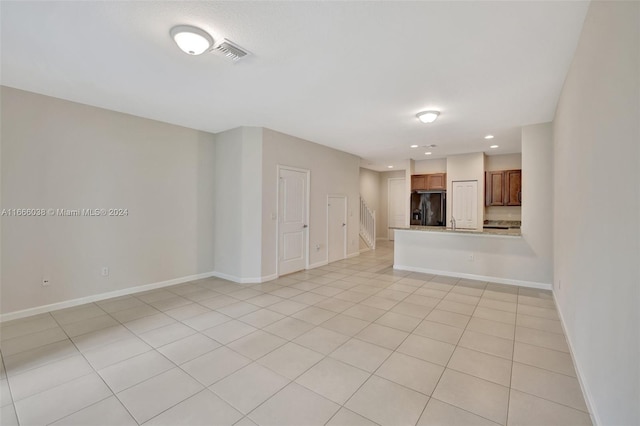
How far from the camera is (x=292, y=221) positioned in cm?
566

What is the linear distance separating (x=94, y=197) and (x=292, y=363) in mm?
3813

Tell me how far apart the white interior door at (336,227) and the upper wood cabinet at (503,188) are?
373 cm

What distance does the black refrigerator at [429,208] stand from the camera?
754 cm

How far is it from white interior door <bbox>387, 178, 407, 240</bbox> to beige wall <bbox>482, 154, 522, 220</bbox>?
3413mm

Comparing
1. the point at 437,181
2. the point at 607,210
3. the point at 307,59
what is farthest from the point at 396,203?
the point at 607,210

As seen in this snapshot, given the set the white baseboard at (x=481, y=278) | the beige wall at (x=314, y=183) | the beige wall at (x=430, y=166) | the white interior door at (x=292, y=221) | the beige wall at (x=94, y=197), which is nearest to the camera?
the beige wall at (x=94, y=197)

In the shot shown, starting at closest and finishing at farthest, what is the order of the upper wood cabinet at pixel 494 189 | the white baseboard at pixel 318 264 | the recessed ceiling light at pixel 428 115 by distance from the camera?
1. the recessed ceiling light at pixel 428 115
2. the white baseboard at pixel 318 264
3. the upper wood cabinet at pixel 494 189

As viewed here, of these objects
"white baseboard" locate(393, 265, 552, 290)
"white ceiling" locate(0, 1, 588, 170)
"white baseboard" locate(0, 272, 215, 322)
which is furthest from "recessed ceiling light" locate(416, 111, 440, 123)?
"white baseboard" locate(0, 272, 215, 322)

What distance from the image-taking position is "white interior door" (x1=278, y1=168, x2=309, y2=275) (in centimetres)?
543

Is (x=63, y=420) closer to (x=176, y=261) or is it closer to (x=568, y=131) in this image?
(x=176, y=261)

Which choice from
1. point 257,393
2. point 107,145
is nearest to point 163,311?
point 257,393

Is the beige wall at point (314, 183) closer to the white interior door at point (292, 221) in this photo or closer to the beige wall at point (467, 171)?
the white interior door at point (292, 221)

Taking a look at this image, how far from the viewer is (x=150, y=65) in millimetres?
2783

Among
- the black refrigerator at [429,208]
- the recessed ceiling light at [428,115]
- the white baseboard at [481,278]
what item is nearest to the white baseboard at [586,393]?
the white baseboard at [481,278]
